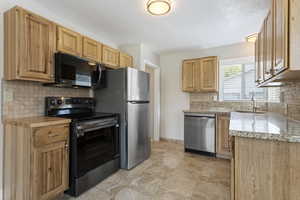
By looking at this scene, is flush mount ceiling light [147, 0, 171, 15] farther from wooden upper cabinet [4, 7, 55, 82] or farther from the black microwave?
wooden upper cabinet [4, 7, 55, 82]

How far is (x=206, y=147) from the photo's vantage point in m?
3.46

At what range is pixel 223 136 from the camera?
3305 mm

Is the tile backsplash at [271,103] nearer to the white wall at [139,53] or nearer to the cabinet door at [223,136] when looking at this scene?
the cabinet door at [223,136]

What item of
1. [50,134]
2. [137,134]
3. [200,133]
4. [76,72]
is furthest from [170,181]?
[76,72]

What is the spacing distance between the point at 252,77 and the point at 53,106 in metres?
4.05

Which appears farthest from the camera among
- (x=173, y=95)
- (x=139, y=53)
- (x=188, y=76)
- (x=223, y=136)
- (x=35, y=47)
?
(x=173, y=95)

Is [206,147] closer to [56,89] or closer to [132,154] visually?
[132,154]

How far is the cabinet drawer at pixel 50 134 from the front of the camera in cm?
165

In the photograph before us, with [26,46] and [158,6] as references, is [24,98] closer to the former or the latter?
[26,46]

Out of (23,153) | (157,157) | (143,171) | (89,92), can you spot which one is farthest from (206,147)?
(23,153)

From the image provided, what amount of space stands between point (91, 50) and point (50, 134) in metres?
1.53

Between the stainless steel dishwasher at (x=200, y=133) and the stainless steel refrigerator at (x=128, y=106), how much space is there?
1.11m

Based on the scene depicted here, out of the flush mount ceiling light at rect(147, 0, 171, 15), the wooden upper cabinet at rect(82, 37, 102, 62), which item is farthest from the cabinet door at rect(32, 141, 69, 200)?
the flush mount ceiling light at rect(147, 0, 171, 15)

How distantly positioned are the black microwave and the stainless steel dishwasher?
6.76 feet
